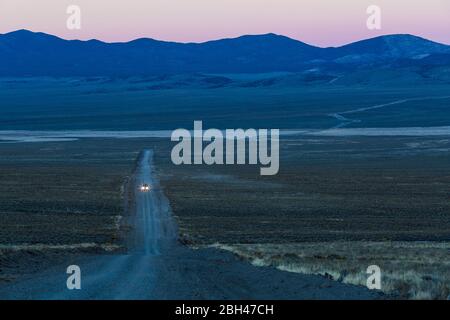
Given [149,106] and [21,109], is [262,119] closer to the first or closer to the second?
[149,106]

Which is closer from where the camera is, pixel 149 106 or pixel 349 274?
pixel 349 274

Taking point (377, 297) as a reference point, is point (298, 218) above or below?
below

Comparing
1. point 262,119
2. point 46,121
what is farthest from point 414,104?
point 46,121

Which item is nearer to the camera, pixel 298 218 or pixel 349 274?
pixel 349 274

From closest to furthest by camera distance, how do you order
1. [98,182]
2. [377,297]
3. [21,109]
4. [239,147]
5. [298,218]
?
[377,297] < [298,218] < [98,182] < [239,147] < [21,109]

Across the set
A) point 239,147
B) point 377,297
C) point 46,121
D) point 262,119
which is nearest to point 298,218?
point 377,297
